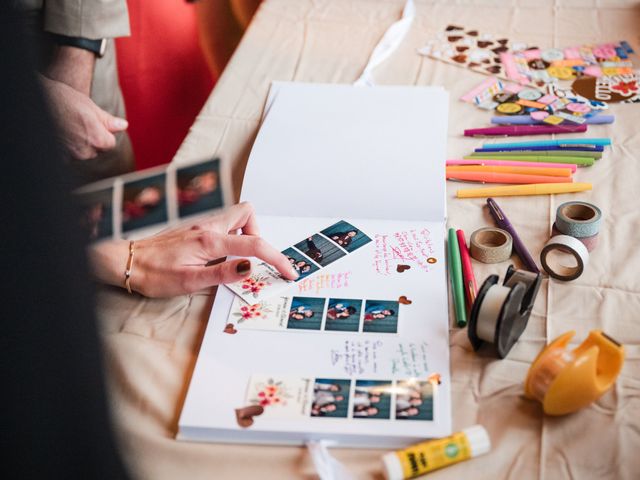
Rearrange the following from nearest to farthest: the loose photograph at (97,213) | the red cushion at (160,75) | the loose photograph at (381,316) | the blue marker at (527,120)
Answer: the loose photograph at (97,213) < the loose photograph at (381,316) < the blue marker at (527,120) < the red cushion at (160,75)

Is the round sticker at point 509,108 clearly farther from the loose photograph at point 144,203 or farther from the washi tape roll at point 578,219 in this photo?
the loose photograph at point 144,203

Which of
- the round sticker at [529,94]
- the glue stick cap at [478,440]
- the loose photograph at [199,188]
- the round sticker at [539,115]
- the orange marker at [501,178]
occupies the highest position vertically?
the loose photograph at [199,188]

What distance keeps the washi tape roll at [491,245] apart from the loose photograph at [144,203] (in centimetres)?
57

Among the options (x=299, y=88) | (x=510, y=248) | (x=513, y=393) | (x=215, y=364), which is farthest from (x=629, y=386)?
(x=299, y=88)

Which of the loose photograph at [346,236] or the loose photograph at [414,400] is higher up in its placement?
the loose photograph at [346,236]

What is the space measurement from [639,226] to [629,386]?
280 millimetres

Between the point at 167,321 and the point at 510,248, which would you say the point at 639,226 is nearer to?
the point at 510,248

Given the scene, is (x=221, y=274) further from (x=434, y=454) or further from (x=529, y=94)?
(x=529, y=94)

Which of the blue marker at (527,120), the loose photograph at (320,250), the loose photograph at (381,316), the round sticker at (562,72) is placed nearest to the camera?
the loose photograph at (381,316)

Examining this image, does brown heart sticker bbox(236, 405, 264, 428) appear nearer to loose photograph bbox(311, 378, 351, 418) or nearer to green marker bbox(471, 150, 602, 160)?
loose photograph bbox(311, 378, 351, 418)

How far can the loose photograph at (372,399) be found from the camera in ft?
2.06

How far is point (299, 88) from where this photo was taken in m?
1.16

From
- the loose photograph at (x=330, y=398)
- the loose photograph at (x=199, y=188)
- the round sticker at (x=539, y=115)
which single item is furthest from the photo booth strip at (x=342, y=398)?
the round sticker at (x=539, y=115)

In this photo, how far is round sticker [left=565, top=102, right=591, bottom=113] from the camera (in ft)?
3.53
